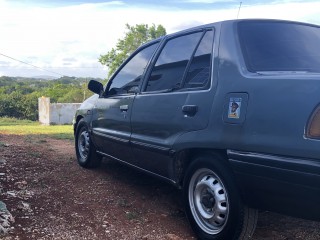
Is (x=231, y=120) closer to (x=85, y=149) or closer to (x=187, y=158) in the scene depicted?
(x=187, y=158)

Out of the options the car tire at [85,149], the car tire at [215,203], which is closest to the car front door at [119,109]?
the car tire at [85,149]

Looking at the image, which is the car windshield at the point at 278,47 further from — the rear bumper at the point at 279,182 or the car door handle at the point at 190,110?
the rear bumper at the point at 279,182

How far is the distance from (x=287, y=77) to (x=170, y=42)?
180cm

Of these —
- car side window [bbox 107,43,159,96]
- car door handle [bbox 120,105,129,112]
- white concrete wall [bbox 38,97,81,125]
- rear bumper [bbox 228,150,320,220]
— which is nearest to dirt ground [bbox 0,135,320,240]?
rear bumper [bbox 228,150,320,220]

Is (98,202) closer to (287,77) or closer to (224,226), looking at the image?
(224,226)

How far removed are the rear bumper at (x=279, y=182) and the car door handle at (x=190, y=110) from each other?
562mm

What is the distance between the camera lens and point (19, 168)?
5.84 meters

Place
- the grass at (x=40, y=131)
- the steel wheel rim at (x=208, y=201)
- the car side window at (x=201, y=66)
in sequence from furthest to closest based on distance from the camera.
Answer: the grass at (x=40, y=131), the car side window at (x=201, y=66), the steel wheel rim at (x=208, y=201)

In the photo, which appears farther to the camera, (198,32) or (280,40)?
(198,32)

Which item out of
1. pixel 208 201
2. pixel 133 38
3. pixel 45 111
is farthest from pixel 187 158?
pixel 133 38

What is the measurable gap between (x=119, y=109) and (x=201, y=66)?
151 cm

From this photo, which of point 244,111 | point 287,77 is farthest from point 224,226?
point 287,77

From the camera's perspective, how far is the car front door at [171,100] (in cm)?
341

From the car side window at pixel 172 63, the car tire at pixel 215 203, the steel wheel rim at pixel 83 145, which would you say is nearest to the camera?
the car tire at pixel 215 203
